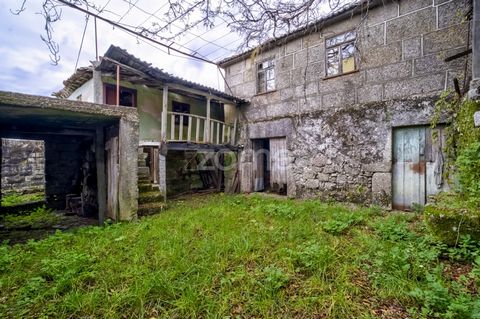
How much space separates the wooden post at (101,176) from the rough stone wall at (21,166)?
6.26 meters

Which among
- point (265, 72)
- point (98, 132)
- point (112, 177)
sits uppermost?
→ point (265, 72)

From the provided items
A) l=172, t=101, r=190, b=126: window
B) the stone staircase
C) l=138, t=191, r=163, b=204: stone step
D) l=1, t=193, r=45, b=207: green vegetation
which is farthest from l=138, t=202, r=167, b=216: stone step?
l=1, t=193, r=45, b=207: green vegetation

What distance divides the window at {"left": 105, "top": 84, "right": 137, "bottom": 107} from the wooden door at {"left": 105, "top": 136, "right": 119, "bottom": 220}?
119 inches

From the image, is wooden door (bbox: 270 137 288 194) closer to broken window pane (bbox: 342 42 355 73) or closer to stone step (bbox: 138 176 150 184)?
broken window pane (bbox: 342 42 355 73)

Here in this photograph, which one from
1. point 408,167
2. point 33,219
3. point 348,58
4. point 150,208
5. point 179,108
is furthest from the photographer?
point 179,108

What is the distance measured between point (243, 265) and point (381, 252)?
1.65 m

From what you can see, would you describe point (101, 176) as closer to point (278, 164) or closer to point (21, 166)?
point (278, 164)

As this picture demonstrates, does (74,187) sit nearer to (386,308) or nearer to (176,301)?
(176,301)

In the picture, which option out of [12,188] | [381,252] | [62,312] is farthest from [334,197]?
[12,188]

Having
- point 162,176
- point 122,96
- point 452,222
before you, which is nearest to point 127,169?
point 162,176

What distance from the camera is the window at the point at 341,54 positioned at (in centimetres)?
593

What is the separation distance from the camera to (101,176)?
504 cm

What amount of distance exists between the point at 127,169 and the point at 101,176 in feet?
2.85

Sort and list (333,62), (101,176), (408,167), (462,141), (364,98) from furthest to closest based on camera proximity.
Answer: (333,62) < (364,98) < (408,167) < (101,176) < (462,141)
